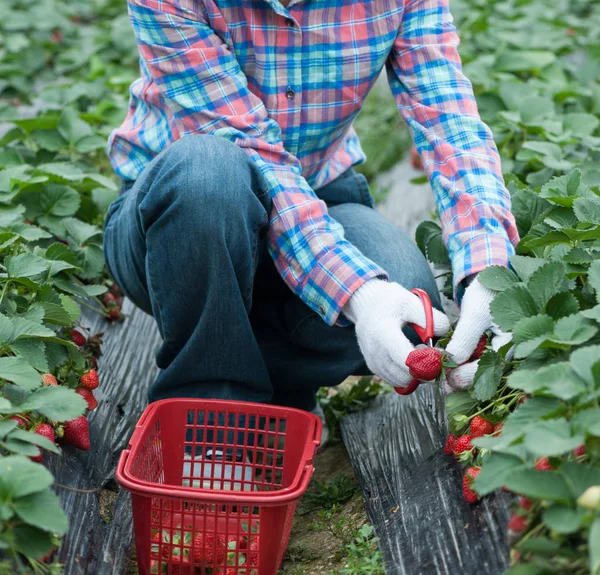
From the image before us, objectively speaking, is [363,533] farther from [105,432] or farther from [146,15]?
[146,15]

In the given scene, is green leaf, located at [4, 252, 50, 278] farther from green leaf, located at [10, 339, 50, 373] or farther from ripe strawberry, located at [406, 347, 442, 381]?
ripe strawberry, located at [406, 347, 442, 381]

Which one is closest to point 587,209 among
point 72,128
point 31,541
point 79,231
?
point 31,541

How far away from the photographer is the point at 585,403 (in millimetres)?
1187

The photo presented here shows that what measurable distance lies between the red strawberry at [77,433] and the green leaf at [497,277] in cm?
77

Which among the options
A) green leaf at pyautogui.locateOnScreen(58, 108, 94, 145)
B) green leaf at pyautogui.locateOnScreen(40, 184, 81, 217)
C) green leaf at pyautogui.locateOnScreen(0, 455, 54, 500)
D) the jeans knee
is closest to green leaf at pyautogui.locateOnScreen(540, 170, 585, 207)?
the jeans knee

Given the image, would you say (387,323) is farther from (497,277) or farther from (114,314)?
(114,314)

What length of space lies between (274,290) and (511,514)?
2.75 ft

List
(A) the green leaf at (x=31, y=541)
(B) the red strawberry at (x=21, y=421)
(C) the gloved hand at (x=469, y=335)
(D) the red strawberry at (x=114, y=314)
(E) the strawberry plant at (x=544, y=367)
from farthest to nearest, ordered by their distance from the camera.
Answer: (D) the red strawberry at (x=114, y=314)
(C) the gloved hand at (x=469, y=335)
(B) the red strawberry at (x=21, y=421)
(A) the green leaf at (x=31, y=541)
(E) the strawberry plant at (x=544, y=367)

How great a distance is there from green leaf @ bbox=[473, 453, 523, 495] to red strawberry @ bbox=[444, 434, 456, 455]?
0.37 metres

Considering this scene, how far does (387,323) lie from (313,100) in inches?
21.7

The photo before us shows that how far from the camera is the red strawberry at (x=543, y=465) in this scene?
1.22 metres

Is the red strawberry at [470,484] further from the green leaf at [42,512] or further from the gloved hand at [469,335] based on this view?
the green leaf at [42,512]

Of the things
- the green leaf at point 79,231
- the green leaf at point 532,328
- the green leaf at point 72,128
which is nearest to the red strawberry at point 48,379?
the green leaf at point 79,231

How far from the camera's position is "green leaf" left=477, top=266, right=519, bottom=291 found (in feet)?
5.12
